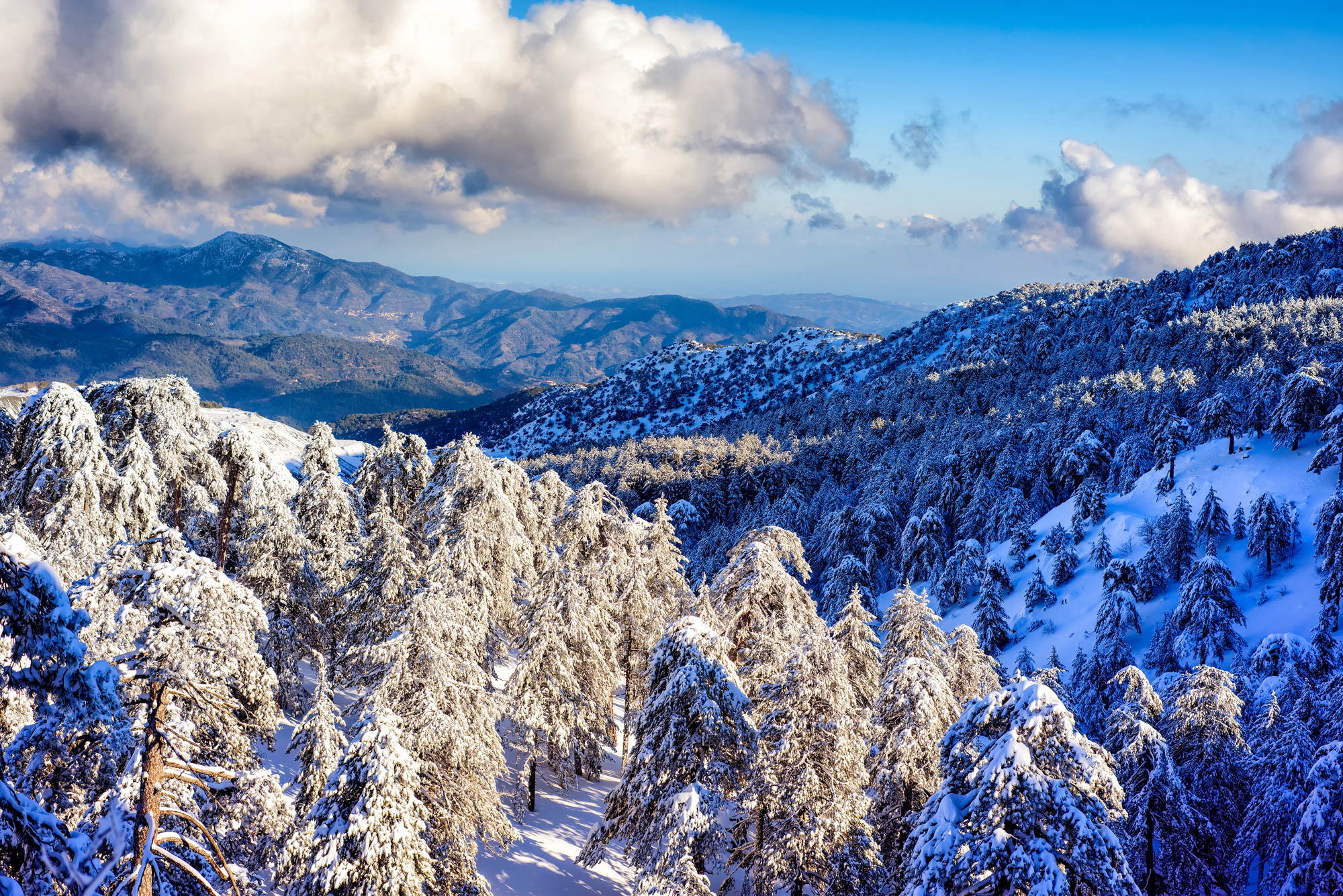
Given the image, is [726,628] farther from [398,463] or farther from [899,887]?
[398,463]

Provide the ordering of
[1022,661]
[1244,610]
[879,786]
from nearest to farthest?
[879,786]
[1244,610]
[1022,661]

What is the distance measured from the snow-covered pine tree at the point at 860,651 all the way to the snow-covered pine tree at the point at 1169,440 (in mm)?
48755

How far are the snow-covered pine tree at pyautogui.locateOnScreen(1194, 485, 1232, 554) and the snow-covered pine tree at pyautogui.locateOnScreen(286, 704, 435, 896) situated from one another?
54.4 metres

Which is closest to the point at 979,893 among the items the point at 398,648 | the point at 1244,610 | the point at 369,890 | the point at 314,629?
the point at 369,890

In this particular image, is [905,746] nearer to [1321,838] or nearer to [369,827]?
[1321,838]

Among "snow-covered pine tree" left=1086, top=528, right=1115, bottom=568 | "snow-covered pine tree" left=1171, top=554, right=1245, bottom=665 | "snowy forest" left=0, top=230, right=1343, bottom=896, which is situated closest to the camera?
"snowy forest" left=0, top=230, right=1343, bottom=896

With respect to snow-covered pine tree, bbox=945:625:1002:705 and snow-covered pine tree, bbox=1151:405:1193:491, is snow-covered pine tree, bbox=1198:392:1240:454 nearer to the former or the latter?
snow-covered pine tree, bbox=1151:405:1193:491

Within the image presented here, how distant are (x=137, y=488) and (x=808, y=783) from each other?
20.2m

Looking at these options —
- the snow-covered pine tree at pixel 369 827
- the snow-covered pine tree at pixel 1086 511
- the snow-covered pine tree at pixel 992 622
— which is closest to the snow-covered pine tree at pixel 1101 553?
the snow-covered pine tree at pixel 1086 511

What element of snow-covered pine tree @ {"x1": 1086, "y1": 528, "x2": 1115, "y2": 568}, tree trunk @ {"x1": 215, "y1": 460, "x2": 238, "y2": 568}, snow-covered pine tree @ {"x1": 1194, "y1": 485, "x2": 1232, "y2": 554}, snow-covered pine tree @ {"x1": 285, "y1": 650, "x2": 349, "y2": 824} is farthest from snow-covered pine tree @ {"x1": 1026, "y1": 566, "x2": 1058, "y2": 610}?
tree trunk @ {"x1": 215, "y1": 460, "x2": 238, "y2": 568}

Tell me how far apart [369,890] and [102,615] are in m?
7.20

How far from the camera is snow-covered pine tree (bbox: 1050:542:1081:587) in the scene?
53.1m

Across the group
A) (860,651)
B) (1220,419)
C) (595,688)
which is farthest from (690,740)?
(1220,419)

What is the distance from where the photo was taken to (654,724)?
16281 mm
